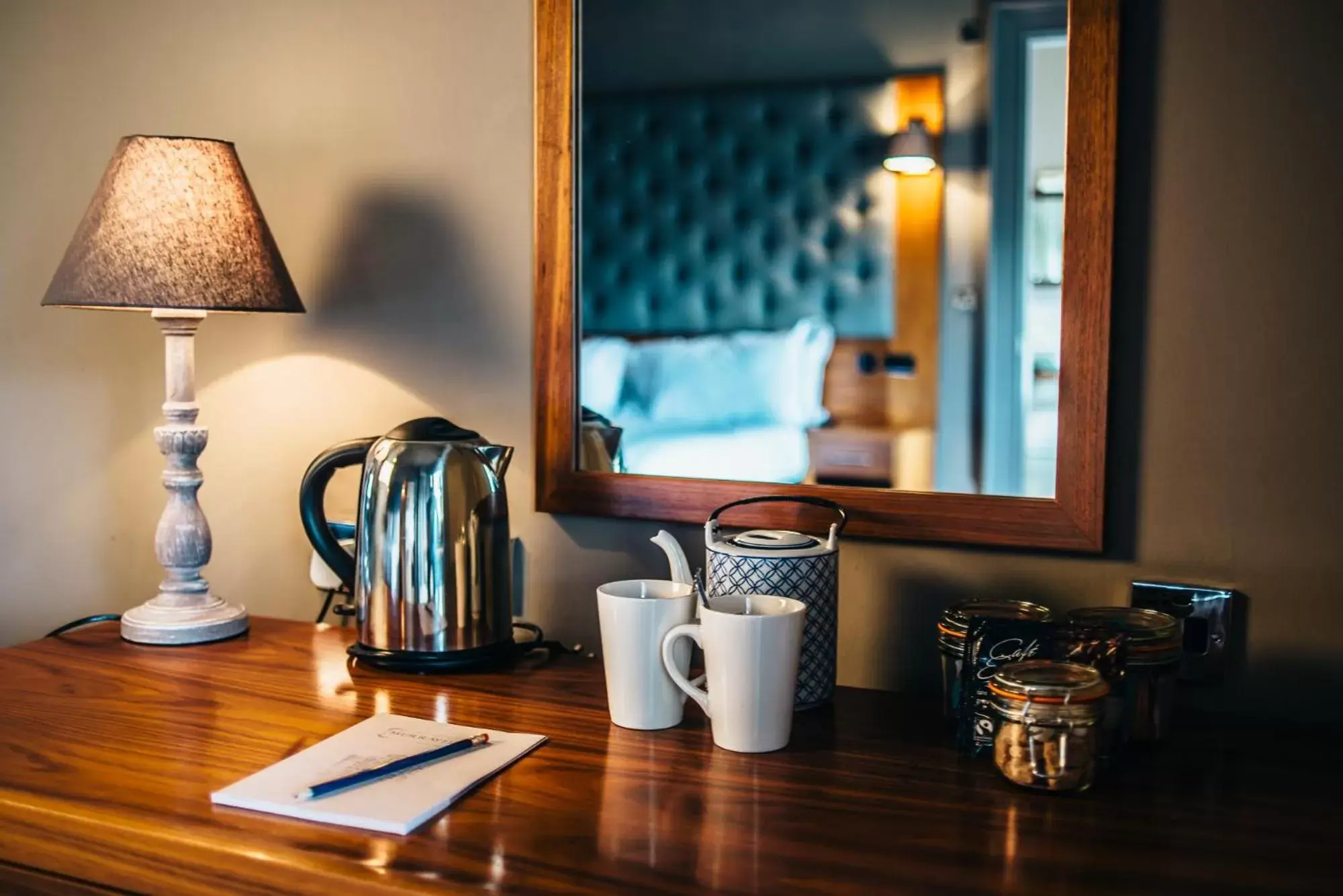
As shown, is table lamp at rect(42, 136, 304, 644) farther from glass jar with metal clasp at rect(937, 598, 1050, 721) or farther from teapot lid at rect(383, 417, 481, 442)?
glass jar with metal clasp at rect(937, 598, 1050, 721)

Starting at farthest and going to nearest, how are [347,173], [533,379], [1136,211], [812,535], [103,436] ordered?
[103,436] < [347,173] < [533,379] < [812,535] < [1136,211]

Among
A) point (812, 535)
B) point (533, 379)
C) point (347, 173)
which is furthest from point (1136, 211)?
point (347, 173)

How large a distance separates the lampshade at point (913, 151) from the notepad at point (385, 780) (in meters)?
0.65

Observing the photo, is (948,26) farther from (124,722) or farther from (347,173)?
(124,722)

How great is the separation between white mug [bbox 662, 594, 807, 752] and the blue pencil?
192mm

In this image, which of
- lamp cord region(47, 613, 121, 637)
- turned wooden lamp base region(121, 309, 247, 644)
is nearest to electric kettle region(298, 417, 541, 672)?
turned wooden lamp base region(121, 309, 247, 644)

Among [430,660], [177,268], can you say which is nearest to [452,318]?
[177,268]

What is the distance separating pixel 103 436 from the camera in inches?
65.0

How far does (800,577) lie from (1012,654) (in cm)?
21

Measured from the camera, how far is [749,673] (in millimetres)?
978

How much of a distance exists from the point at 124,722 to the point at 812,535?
686mm

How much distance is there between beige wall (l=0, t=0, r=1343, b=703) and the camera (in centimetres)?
107

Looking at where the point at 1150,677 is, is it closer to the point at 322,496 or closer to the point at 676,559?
the point at 676,559

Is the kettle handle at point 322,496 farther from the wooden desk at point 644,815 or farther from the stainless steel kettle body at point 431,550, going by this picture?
the wooden desk at point 644,815
